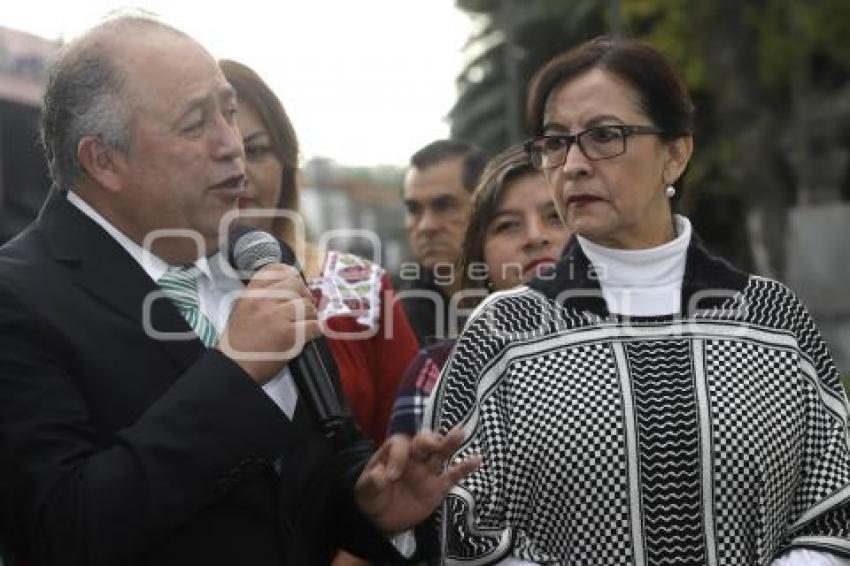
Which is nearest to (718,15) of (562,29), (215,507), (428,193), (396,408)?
(562,29)

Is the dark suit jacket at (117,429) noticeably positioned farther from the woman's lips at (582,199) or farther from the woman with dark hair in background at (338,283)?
the woman with dark hair in background at (338,283)

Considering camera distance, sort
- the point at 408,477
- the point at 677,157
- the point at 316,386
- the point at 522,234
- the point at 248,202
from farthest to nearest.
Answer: the point at 522,234 < the point at 248,202 < the point at 677,157 < the point at 408,477 < the point at 316,386

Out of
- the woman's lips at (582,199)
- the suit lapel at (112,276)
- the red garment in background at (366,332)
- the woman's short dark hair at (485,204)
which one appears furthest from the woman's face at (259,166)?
the suit lapel at (112,276)

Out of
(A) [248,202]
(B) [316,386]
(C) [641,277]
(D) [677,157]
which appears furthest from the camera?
(A) [248,202]

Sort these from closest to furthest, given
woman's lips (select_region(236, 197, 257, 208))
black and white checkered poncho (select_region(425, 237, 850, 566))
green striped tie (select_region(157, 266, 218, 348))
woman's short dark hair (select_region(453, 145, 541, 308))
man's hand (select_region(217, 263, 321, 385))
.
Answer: man's hand (select_region(217, 263, 321, 385)), green striped tie (select_region(157, 266, 218, 348)), black and white checkered poncho (select_region(425, 237, 850, 566)), woman's lips (select_region(236, 197, 257, 208)), woman's short dark hair (select_region(453, 145, 541, 308))

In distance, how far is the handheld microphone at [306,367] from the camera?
2.80m

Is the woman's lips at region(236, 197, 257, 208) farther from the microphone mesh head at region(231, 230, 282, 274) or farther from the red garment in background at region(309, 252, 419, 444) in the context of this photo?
the microphone mesh head at region(231, 230, 282, 274)

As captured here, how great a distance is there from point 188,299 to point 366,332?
151cm

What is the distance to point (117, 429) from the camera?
2754 mm

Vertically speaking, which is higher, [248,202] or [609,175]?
[609,175]

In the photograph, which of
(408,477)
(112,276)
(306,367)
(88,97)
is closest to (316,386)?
(306,367)

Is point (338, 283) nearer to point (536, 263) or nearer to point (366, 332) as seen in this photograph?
point (366, 332)

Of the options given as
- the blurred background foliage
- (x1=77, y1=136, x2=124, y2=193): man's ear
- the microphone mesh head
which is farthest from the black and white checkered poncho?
the blurred background foliage

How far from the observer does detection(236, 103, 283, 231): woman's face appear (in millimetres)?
4352
